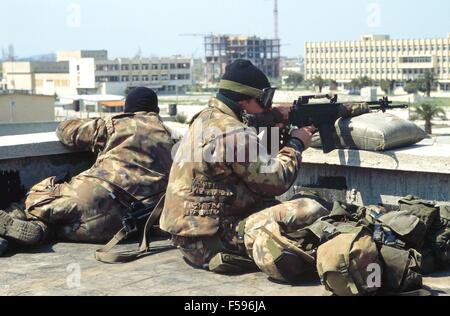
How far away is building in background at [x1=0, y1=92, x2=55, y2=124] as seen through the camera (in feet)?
108

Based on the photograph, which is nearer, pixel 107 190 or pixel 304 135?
pixel 304 135

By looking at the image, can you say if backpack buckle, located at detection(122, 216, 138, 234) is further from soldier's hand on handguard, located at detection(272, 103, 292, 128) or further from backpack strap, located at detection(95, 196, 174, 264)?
soldier's hand on handguard, located at detection(272, 103, 292, 128)

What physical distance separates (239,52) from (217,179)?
16299cm

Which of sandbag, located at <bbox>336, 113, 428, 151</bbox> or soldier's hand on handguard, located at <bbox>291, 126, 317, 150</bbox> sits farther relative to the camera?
sandbag, located at <bbox>336, 113, 428, 151</bbox>

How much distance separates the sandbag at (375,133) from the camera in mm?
5152

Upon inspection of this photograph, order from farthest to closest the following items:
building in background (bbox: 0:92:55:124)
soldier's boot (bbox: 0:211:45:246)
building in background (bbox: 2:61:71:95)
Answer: building in background (bbox: 2:61:71:95) < building in background (bbox: 0:92:55:124) < soldier's boot (bbox: 0:211:45:246)

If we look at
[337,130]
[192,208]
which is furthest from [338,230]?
[337,130]

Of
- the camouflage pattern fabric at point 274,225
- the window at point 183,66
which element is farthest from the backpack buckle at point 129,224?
the window at point 183,66

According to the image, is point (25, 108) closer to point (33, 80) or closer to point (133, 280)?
point (133, 280)

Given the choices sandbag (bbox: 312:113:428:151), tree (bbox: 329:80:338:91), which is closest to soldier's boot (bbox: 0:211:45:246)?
sandbag (bbox: 312:113:428:151)

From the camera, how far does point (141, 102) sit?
18.3 feet

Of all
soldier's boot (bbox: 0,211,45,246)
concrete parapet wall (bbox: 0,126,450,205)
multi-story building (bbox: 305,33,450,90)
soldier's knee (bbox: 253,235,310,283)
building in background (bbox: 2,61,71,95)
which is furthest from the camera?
multi-story building (bbox: 305,33,450,90)

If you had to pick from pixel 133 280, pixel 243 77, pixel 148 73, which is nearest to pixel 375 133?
pixel 243 77

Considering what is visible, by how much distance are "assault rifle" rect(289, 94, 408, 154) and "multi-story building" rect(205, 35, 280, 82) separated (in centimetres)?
15883
